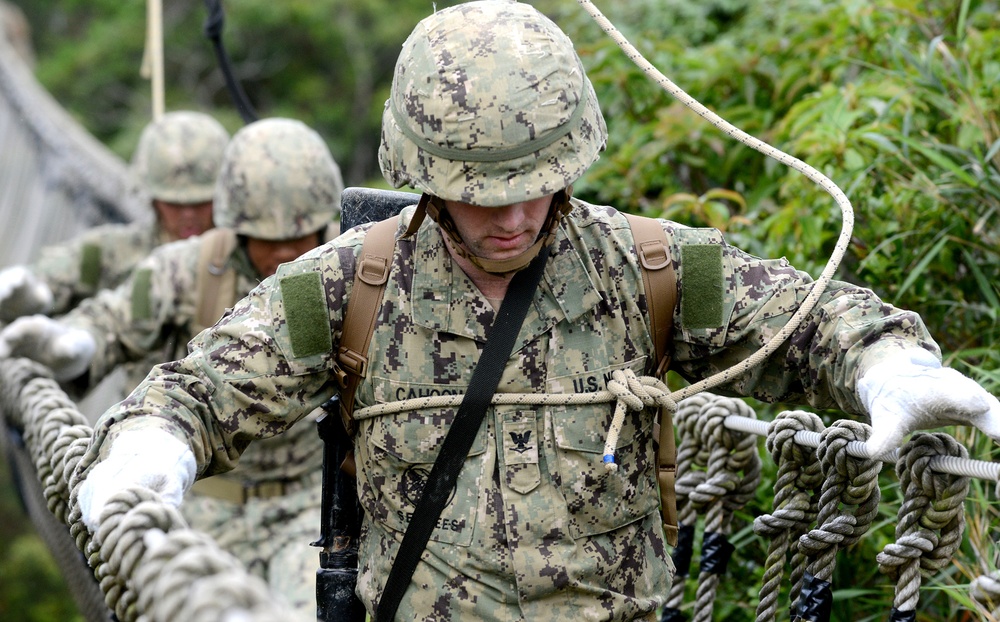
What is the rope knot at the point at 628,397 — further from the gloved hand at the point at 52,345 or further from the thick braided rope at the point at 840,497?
the gloved hand at the point at 52,345

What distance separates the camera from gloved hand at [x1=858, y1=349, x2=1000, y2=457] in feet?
6.67

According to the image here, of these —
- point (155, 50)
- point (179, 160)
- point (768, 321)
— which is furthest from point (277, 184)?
point (768, 321)

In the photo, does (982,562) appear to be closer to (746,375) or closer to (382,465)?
(746,375)

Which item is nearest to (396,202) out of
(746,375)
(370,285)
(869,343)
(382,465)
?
(370,285)

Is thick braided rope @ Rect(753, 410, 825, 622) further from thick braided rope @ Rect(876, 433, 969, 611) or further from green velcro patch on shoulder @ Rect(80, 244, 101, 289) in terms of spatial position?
green velcro patch on shoulder @ Rect(80, 244, 101, 289)

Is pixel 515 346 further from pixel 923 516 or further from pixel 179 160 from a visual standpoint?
pixel 179 160

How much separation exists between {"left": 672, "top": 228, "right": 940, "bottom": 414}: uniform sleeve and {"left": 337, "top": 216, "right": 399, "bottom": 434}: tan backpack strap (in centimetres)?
55

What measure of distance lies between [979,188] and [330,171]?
6.85 ft

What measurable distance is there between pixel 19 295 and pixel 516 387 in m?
3.00

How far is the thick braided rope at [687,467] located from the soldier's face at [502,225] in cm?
88

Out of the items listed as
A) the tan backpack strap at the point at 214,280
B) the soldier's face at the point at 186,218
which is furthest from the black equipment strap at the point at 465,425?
the soldier's face at the point at 186,218

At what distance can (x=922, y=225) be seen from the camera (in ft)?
11.9

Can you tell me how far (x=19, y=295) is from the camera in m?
4.78

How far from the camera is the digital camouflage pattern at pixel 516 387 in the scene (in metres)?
2.34
